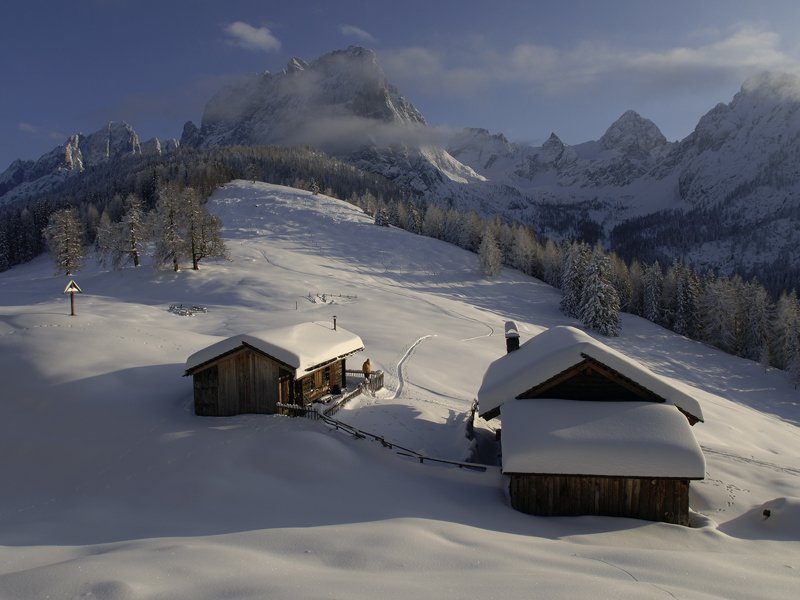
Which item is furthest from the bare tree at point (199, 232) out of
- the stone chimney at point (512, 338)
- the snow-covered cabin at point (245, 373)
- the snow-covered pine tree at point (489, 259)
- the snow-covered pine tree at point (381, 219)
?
the snow-covered pine tree at point (381, 219)

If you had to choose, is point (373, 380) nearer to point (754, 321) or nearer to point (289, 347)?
point (289, 347)

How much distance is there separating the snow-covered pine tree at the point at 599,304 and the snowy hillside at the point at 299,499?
26334 millimetres

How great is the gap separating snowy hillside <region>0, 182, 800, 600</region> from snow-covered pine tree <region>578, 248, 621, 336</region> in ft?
86.4

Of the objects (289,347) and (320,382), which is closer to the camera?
A: (289,347)

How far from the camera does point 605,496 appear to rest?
44.4ft

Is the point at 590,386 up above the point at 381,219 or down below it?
below

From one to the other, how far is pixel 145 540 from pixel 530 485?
9.33 metres

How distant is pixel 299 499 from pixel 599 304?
57.8 m

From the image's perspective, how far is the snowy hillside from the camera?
23.9ft

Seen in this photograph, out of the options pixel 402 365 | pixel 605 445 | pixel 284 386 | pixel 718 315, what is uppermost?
pixel 605 445

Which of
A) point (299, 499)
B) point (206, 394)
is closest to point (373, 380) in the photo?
point (206, 394)

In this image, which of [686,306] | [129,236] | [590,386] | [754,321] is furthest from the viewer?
[686,306]

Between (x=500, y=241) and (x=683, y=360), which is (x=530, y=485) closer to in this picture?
(x=683, y=360)

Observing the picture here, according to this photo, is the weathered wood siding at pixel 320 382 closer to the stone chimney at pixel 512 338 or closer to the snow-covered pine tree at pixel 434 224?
the stone chimney at pixel 512 338
